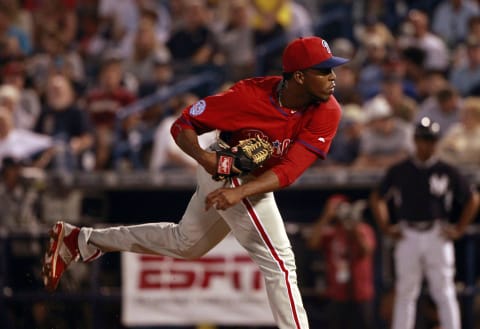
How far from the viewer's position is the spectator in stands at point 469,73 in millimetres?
12516

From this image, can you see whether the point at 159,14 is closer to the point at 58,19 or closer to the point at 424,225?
the point at 58,19

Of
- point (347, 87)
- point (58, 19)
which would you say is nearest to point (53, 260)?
point (347, 87)

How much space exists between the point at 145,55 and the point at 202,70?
916mm

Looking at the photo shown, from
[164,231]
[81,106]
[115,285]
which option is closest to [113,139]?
[81,106]

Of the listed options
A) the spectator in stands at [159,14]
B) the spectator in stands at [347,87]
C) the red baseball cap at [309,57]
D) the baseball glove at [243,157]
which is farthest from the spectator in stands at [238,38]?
the baseball glove at [243,157]

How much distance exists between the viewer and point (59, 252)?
298 inches

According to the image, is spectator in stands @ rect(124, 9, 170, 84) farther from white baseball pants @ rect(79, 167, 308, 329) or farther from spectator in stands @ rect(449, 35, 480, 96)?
white baseball pants @ rect(79, 167, 308, 329)

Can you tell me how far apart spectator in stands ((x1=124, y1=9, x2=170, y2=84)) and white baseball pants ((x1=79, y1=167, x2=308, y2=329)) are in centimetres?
691

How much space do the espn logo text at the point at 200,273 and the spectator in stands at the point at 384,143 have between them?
1.51m

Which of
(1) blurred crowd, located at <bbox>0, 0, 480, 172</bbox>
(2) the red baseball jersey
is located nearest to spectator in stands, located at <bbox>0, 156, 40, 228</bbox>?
(1) blurred crowd, located at <bbox>0, 0, 480, 172</bbox>

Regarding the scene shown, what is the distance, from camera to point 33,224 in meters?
12.2

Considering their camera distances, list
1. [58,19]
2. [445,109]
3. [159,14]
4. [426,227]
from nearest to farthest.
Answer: [426,227] < [445,109] < [159,14] < [58,19]

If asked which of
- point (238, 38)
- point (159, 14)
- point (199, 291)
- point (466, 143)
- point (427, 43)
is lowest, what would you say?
point (199, 291)

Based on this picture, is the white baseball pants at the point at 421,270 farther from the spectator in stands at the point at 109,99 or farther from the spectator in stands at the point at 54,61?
the spectator in stands at the point at 54,61
